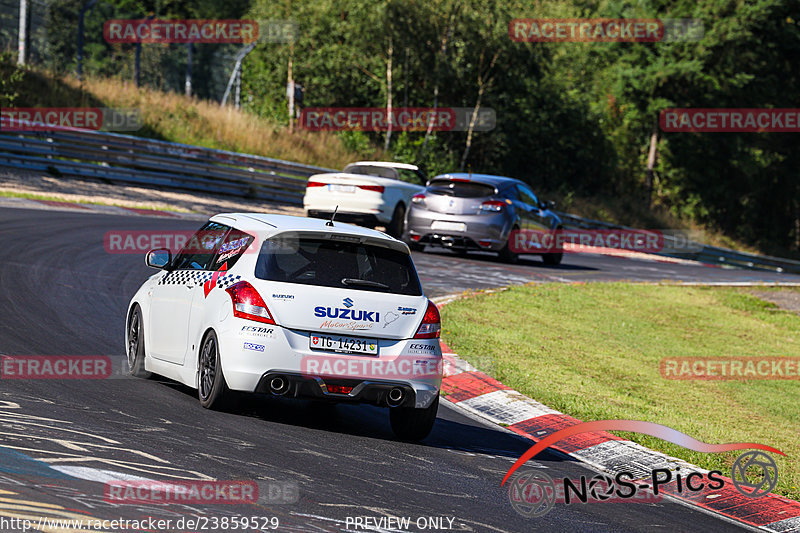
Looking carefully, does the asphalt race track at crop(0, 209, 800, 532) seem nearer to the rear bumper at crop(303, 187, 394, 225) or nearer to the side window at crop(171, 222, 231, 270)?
the side window at crop(171, 222, 231, 270)

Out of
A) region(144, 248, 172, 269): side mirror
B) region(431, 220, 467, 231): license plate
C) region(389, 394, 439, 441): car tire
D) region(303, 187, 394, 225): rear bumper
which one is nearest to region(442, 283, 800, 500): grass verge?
region(389, 394, 439, 441): car tire

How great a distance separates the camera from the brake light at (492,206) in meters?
21.4

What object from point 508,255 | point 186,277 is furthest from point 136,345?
point 508,255

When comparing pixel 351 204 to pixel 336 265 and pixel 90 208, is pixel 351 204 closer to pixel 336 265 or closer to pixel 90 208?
pixel 90 208

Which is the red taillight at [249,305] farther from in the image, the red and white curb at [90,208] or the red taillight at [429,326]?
the red and white curb at [90,208]

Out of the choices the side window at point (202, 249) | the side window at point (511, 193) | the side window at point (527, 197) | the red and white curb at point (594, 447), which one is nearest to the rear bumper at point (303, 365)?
the side window at point (202, 249)

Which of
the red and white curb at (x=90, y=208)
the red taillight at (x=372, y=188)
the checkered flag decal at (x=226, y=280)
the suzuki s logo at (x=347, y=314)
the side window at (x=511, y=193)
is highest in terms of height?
the side window at (x=511, y=193)

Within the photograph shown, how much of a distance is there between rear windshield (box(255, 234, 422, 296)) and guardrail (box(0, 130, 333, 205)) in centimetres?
2052

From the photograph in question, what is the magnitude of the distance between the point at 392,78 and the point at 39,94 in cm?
1416

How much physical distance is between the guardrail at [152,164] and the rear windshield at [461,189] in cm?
1009

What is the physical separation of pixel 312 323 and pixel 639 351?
25.4ft

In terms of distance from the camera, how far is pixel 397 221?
23.6 m

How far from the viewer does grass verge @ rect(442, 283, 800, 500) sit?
9.98 metres

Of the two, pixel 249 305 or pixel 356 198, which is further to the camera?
pixel 356 198
